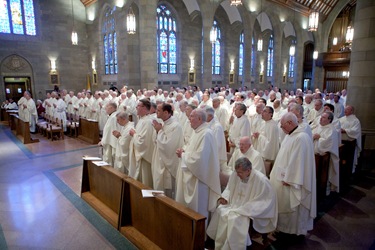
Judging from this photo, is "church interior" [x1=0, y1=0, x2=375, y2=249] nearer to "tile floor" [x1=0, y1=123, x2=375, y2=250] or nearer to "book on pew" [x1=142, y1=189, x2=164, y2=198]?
"tile floor" [x1=0, y1=123, x2=375, y2=250]

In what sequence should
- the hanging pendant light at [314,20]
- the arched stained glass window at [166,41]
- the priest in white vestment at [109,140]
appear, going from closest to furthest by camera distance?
the priest in white vestment at [109,140], the hanging pendant light at [314,20], the arched stained glass window at [166,41]

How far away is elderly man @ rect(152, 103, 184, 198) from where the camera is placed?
4.51 metres

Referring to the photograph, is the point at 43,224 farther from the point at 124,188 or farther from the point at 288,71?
the point at 288,71

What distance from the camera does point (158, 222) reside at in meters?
3.65

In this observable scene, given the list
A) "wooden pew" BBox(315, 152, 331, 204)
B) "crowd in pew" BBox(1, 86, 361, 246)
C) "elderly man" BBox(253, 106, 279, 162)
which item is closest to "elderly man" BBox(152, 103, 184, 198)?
"crowd in pew" BBox(1, 86, 361, 246)

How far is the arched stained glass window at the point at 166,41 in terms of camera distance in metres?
19.5

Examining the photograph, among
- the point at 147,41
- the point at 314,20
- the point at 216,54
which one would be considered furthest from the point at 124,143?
the point at 216,54

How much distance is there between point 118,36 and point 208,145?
13.8 m

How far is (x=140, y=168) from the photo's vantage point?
5.15 meters

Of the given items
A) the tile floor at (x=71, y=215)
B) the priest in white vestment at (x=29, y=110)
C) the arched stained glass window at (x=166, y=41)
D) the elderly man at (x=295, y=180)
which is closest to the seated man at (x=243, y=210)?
the elderly man at (x=295, y=180)

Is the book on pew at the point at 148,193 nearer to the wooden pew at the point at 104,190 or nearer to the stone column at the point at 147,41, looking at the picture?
the wooden pew at the point at 104,190

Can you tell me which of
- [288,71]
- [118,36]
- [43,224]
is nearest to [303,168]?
[43,224]

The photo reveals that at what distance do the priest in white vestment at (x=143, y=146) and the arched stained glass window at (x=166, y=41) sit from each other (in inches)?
600

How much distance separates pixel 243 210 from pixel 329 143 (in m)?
3.23
